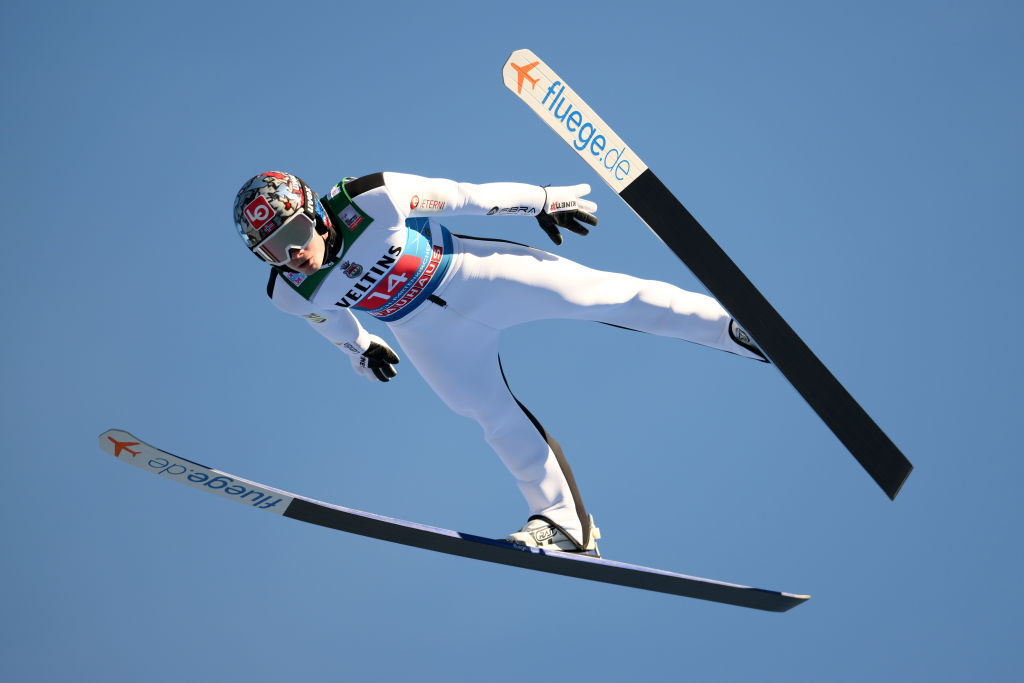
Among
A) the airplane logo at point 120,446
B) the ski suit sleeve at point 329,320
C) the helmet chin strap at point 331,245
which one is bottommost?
the airplane logo at point 120,446

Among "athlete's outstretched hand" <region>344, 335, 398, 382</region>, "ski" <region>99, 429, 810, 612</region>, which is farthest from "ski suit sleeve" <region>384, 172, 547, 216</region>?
"ski" <region>99, 429, 810, 612</region>

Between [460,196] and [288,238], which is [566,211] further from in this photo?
[288,238]

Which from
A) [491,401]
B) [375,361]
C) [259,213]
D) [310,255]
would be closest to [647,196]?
[491,401]

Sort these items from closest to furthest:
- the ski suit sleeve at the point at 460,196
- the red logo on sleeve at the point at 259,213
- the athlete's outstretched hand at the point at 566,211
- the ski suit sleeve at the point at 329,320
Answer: the red logo on sleeve at the point at 259,213 → the ski suit sleeve at the point at 460,196 → the ski suit sleeve at the point at 329,320 → the athlete's outstretched hand at the point at 566,211

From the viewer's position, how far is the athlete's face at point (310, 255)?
3.04m

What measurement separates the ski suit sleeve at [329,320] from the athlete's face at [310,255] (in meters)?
0.19

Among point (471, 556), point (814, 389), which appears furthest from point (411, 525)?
point (814, 389)

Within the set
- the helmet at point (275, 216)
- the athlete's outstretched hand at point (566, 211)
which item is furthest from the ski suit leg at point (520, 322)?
the helmet at point (275, 216)

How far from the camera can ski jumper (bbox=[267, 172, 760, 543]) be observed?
3148mm

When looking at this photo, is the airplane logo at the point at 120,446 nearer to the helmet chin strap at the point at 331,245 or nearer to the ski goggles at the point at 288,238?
the ski goggles at the point at 288,238

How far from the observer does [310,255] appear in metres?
3.06

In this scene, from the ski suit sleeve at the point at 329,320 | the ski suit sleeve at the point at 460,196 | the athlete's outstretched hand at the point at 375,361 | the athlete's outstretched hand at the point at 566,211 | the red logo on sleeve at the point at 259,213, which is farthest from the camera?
the athlete's outstretched hand at the point at 375,361

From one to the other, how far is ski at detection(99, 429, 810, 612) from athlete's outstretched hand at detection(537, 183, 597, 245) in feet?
3.48

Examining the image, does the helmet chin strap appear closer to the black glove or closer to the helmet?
the helmet
